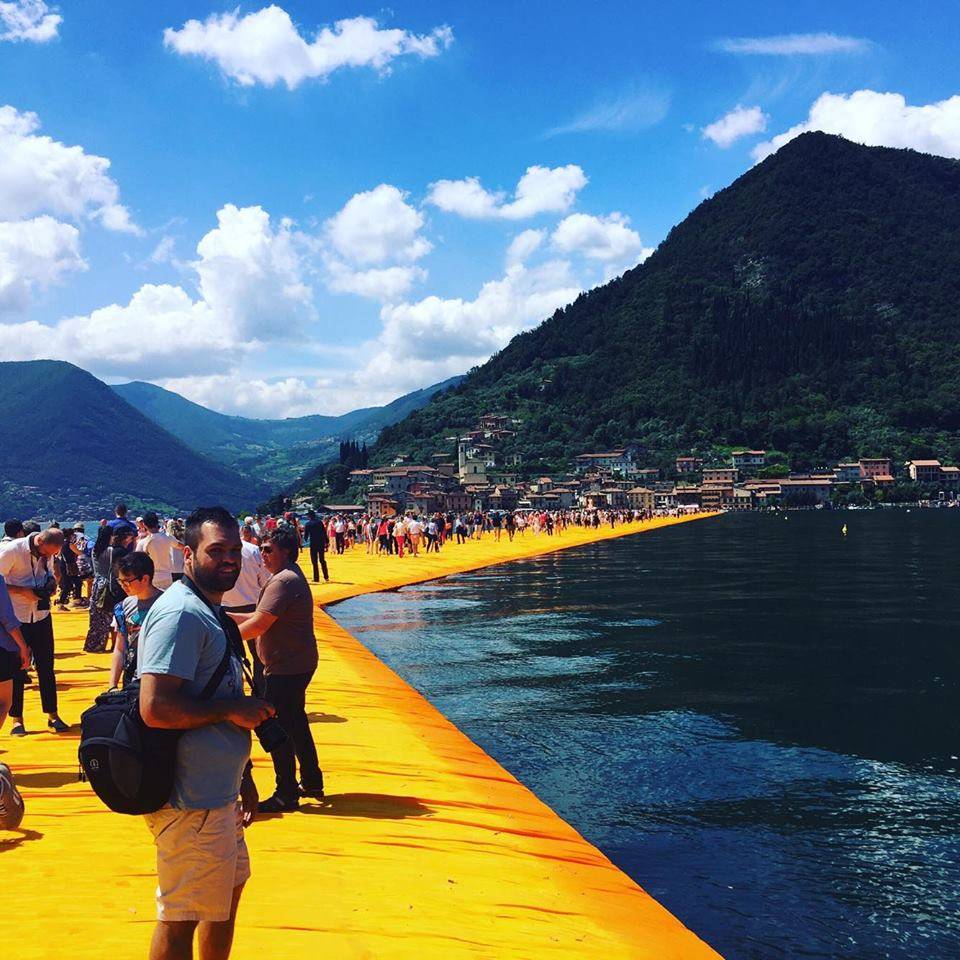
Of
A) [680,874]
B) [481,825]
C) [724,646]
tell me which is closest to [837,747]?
[680,874]

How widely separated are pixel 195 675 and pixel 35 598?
5.58 m

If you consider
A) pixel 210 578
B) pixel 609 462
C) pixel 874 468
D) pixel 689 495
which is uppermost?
pixel 609 462

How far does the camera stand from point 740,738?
9.96 metres

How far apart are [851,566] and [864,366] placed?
16317 centimetres

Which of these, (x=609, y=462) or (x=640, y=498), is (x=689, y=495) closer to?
(x=640, y=498)

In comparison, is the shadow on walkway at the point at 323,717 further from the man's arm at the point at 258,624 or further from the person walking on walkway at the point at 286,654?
the man's arm at the point at 258,624

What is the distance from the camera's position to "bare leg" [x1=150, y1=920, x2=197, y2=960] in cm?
309

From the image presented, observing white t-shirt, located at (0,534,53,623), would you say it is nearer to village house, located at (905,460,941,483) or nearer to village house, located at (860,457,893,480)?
village house, located at (860,457,893,480)

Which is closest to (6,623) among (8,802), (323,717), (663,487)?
(8,802)

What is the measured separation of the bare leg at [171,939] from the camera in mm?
3086

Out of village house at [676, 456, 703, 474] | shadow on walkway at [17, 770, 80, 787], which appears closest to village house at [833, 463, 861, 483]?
village house at [676, 456, 703, 474]

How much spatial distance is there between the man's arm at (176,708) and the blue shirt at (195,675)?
1.2 inches

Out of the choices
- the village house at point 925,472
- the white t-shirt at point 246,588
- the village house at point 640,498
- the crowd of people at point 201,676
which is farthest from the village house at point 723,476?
the white t-shirt at point 246,588

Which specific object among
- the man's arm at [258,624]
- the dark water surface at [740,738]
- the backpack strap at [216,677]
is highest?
the backpack strap at [216,677]
